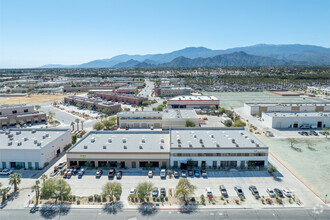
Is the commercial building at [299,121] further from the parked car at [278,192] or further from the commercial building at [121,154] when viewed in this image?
the commercial building at [121,154]

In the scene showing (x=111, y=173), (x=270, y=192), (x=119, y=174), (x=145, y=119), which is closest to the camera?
(x=270, y=192)

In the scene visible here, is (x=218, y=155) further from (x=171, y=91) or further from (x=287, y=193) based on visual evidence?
(x=171, y=91)

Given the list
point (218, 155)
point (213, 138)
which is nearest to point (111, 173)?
point (218, 155)

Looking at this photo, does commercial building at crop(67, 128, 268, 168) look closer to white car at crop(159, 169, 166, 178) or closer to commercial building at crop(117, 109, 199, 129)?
white car at crop(159, 169, 166, 178)

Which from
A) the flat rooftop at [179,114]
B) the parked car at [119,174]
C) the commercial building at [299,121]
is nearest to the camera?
the parked car at [119,174]

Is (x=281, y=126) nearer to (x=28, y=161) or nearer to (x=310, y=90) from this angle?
(x=28, y=161)

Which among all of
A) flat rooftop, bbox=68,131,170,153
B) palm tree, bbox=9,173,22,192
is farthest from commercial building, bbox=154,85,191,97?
palm tree, bbox=9,173,22,192

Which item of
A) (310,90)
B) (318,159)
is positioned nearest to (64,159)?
(318,159)

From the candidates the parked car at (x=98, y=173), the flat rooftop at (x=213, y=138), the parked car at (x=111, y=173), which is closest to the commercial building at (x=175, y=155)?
the flat rooftop at (x=213, y=138)

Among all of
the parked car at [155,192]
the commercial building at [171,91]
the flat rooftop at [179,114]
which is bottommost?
the parked car at [155,192]
